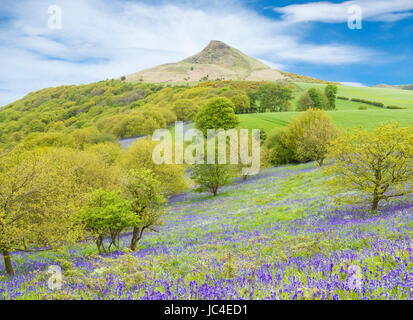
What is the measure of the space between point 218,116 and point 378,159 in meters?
57.8

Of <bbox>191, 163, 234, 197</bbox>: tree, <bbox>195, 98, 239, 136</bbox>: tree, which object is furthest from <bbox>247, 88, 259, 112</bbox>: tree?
<bbox>191, 163, 234, 197</bbox>: tree

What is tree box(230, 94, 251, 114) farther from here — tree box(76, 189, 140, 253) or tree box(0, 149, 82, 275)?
tree box(0, 149, 82, 275)

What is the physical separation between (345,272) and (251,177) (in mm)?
41637

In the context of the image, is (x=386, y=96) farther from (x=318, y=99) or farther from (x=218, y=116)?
(x=218, y=116)

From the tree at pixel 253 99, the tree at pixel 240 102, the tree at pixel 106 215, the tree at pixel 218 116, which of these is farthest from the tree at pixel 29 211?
the tree at pixel 253 99

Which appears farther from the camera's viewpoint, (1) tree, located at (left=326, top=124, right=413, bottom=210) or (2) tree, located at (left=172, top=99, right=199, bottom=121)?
(2) tree, located at (left=172, top=99, right=199, bottom=121)

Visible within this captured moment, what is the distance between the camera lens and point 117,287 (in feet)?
16.3

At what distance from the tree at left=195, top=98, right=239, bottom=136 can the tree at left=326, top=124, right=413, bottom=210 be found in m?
54.8

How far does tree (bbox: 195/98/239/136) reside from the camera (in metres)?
69.2

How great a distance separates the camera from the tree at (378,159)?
13.1 m

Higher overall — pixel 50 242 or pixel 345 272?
pixel 345 272
